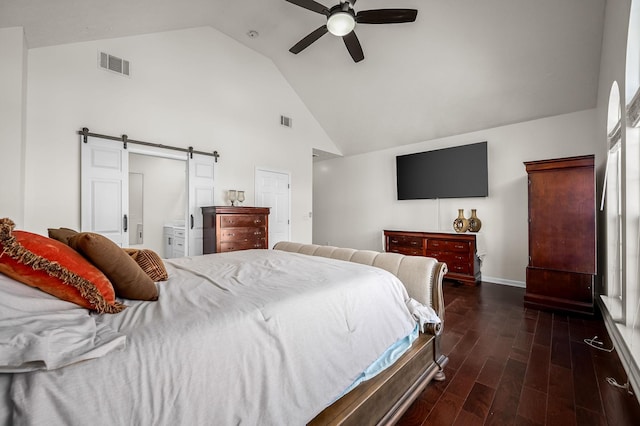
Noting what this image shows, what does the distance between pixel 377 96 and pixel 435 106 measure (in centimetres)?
97

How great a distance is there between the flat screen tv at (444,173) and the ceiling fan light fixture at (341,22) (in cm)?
302

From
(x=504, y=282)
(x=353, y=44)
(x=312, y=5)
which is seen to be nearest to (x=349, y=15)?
(x=312, y=5)

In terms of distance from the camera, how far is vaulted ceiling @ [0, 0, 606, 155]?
2.88 meters

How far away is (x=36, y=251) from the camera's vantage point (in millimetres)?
915

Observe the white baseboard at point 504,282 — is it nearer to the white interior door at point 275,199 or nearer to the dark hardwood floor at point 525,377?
the dark hardwood floor at point 525,377

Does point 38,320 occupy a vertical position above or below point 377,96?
below

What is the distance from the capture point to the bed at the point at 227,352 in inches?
26.0

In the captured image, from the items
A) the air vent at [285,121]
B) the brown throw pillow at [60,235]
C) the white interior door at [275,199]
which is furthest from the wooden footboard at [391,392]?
the air vent at [285,121]

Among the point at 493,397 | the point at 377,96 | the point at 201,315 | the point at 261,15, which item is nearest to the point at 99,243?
the point at 201,315

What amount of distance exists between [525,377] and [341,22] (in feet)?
10.7

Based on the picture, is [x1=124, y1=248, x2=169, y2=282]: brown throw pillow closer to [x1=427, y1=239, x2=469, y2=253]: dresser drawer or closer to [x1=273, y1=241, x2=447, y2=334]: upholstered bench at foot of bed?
[x1=273, y1=241, x2=447, y2=334]: upholstered bench at foot of bed

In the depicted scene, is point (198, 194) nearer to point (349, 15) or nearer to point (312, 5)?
point (312, 5)

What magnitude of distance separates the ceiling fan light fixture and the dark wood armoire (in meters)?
2.64

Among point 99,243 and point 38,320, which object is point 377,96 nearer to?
point 99,243
